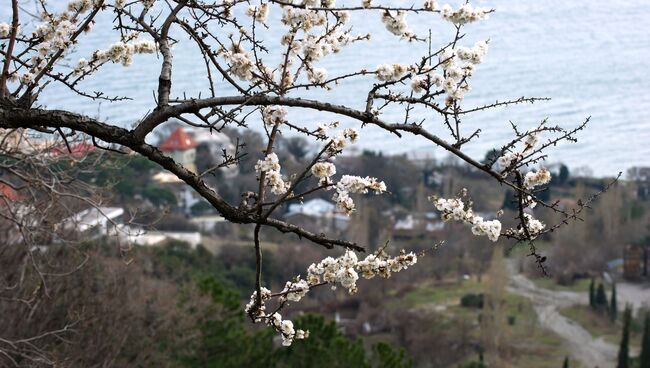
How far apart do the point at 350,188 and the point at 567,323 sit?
19.8m

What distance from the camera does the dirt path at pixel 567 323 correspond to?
62.8 ft

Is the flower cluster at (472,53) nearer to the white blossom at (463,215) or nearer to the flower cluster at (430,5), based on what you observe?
the flower cluster at (430,5)

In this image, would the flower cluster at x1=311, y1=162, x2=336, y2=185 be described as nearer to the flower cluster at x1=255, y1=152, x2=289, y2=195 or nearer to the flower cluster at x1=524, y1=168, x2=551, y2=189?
the flower cluster at x1=255, y1=152, x2=289, y2=195

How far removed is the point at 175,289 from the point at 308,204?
50.0 feet

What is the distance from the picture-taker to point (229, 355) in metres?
11.6

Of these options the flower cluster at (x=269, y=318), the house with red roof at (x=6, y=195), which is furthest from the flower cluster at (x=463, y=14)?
the house with red roof at (x=6, y=195)

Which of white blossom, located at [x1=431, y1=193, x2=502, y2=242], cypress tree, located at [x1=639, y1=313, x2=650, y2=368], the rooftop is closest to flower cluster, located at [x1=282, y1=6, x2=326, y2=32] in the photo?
white blossom, located at [x1=431, y1=193, x2=502, y2=242]

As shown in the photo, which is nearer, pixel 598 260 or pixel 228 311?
pixel 228 311

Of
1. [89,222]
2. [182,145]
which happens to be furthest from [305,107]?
[182,145]

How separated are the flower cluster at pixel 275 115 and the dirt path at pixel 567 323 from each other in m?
16.8

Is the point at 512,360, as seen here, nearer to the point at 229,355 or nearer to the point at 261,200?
the point at 229,355

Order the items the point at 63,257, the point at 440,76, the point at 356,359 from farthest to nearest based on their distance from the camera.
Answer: the point at 356,359 < the point at 63,257 < the point at 440,76

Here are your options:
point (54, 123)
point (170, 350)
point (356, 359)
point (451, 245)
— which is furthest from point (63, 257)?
point (451, 245)

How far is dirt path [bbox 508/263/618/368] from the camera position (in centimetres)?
1914
